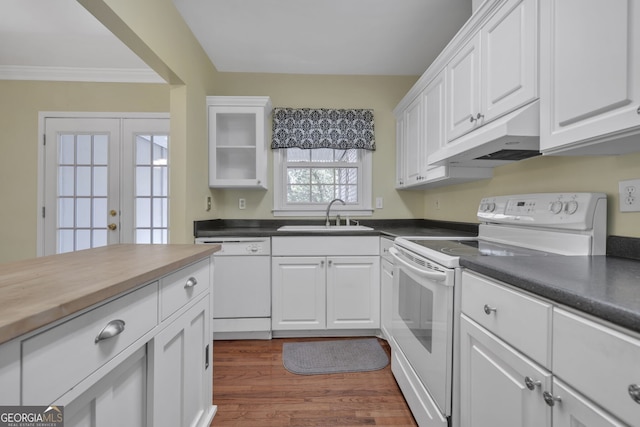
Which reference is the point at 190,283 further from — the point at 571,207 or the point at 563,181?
the point at 563,181

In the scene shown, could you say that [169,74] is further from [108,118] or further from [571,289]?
[571,289]

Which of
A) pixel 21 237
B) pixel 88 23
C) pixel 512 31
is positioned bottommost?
pixel 21 237

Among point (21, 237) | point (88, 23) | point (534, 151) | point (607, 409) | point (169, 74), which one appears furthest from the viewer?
point (21, 237)

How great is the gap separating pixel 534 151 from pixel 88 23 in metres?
3.28

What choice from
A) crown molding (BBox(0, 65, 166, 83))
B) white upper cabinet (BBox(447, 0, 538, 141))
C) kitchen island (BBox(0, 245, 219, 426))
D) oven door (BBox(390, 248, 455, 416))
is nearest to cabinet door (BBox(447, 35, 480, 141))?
white upper cabinet (BBox(447, 0, 538, 141))

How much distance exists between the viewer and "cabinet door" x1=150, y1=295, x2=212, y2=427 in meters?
0.94

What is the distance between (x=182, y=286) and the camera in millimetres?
1102

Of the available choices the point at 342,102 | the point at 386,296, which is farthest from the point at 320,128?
the point at 386,296

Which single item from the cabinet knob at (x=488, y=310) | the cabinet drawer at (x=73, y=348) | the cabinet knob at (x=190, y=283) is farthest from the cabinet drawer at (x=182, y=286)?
the cabinet knob at (x=488, y=310)

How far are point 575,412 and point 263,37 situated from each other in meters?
2.76

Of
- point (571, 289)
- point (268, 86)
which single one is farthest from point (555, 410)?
point (268, 86)

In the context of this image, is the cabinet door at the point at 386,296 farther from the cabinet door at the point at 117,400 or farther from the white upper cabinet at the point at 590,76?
the cabinet door at the point at 117,400

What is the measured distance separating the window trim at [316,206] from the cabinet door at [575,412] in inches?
92.0

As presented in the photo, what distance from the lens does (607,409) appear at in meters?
0.56
